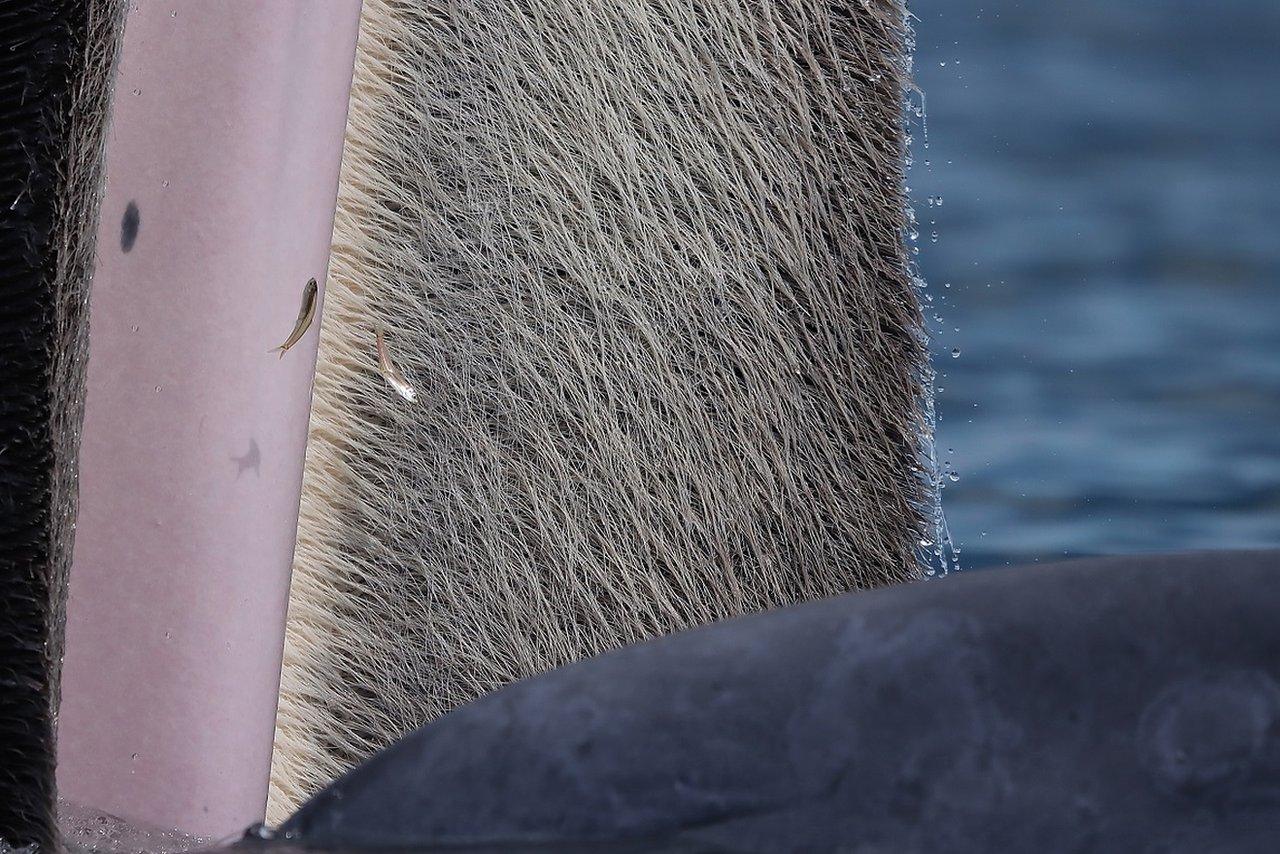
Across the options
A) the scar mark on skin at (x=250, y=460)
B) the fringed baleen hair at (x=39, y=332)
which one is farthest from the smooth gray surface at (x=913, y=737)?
the scar mark on skin at (x=250, y=460)

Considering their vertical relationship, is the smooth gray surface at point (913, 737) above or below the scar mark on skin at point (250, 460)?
above

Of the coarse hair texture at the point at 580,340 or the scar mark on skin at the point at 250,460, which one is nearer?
the scar mark on skin at the point at 250,460

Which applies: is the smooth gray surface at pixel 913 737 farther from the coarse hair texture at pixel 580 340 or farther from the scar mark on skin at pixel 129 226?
the coarse hair texture at pixel 580 340

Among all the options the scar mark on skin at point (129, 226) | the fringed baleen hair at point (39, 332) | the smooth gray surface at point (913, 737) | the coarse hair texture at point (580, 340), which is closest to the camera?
the smooth gray surface at point (913, 737)

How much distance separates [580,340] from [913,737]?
0.50m

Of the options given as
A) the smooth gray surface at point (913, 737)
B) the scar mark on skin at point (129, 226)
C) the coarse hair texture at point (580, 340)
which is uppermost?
the smooth gray surface at point (913, 737)

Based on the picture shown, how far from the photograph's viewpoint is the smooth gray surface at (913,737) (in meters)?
0.14

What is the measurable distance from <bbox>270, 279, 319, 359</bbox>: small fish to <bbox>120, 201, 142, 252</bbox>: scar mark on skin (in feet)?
0.18

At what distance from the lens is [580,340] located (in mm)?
641

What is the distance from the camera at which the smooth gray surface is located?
14cm

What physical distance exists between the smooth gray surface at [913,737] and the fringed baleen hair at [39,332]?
0.42 feet

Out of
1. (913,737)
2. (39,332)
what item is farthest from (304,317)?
(913,737)

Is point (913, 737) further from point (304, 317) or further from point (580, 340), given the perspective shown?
point (580, 340)

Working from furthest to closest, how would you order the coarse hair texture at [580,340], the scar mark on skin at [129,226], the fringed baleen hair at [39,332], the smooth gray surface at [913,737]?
the coarse hair texture at [580,340], the scar mark on skin at [129,226], the fringed baleen hair at [39,332], the smooth gray surface at [913,737]
